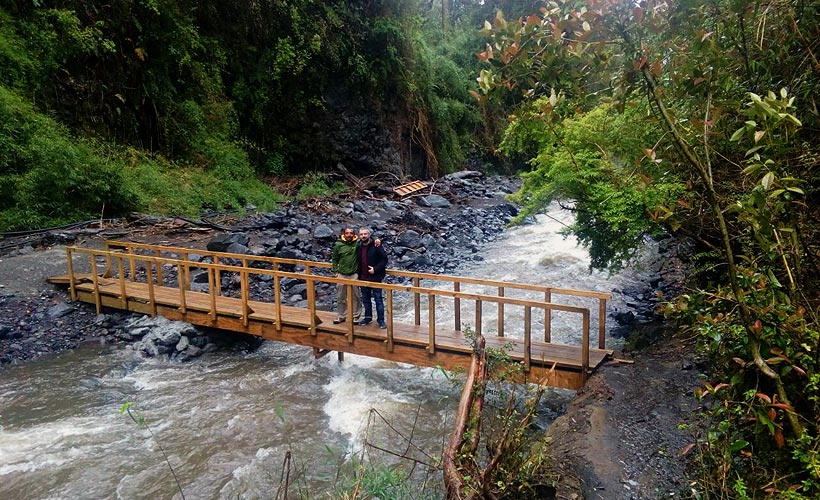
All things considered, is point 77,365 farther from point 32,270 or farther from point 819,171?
point 819,171

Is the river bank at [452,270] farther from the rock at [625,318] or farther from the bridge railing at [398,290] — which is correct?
the bridge railing at [398,290]

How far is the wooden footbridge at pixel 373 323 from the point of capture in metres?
7.05

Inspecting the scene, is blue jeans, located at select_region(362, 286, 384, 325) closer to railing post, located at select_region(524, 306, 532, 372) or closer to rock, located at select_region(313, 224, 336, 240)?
railing post, located at select_region(524, 306, 532, 372)

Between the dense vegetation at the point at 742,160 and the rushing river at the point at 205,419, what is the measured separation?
2705 millimetres

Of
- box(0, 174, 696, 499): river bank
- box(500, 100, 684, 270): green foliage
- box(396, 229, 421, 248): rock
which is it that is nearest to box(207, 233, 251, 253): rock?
box(0, 174, 696, 499): river bank

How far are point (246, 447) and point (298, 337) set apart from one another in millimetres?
2250

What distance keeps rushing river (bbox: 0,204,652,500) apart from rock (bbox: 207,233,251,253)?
4.17 metres

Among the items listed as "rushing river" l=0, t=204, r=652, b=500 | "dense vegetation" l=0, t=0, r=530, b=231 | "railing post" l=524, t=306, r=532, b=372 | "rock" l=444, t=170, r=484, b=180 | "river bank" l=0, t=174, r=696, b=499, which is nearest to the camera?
"river bank" l=0, t=174, r=696, b=499

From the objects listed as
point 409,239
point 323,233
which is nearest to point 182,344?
point 323,233

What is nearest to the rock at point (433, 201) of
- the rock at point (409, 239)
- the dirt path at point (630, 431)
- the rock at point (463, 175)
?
the rock at point (463, 175)

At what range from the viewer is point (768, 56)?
13.4 feet

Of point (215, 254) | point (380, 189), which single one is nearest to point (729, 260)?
point (215, 254)

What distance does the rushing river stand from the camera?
6.05 metres

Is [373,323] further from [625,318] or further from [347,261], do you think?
[625,318]
